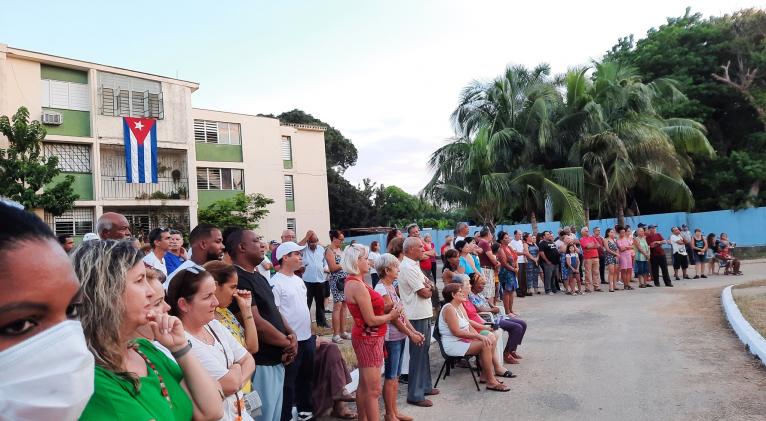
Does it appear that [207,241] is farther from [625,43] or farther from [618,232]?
[625,43]

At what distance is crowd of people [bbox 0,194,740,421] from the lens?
1062 millimetres

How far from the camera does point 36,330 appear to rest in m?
A: 1.05

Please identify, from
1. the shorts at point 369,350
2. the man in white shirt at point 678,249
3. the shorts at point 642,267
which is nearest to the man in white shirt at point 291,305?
the shorts at point 369,350

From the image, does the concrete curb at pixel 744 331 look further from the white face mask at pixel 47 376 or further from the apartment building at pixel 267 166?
the apartment building at pixel 267 166

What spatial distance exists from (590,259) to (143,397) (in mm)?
13864

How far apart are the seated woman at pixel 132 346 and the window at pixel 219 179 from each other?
88.0ft

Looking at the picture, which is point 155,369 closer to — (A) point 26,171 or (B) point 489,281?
(B) point 489,281

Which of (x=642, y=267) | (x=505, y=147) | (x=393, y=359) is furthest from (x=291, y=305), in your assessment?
(x=505, y=147)

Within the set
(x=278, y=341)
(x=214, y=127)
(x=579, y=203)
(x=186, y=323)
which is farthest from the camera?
(x=214, y=127)

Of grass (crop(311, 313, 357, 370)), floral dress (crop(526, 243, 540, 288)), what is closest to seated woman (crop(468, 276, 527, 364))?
grass (crop(311, 313, 357, 370))

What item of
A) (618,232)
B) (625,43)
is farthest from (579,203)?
(625,43)

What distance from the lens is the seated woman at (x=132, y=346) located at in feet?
5.67

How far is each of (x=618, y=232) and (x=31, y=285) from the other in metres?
15.9

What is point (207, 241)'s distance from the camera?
4.48m
